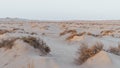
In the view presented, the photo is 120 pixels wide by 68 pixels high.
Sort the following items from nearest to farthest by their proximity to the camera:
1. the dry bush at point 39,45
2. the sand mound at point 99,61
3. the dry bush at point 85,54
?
the sand mound at point 99,61
the dry bush at point 85,54
the dry bush at point 39,45

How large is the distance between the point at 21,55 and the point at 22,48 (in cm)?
74

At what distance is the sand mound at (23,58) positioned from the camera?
936 centimetres

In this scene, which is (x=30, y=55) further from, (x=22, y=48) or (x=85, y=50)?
(x=85, y=50)

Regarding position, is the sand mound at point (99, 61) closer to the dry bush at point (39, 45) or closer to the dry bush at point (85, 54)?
the dry bush at point (85, 54)

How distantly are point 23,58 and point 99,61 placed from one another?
258cm

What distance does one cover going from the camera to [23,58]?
34.1 feet

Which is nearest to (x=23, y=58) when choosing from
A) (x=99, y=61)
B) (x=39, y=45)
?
(x=39, y=45)

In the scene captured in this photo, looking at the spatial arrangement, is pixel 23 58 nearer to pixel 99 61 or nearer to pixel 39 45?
pixel 39 45

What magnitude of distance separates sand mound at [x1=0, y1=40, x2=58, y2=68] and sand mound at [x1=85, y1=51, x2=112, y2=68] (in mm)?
1065

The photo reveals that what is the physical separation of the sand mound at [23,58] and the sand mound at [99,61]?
1065 mm

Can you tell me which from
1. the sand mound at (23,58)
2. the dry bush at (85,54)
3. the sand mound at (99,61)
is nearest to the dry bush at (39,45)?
the sand mound at (23,58)

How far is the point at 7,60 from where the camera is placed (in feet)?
35.1

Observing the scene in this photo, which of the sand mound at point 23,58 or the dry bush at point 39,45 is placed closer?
the sand mound at point 23,58

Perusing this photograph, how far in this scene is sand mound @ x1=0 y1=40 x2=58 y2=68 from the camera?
30.7 ft
